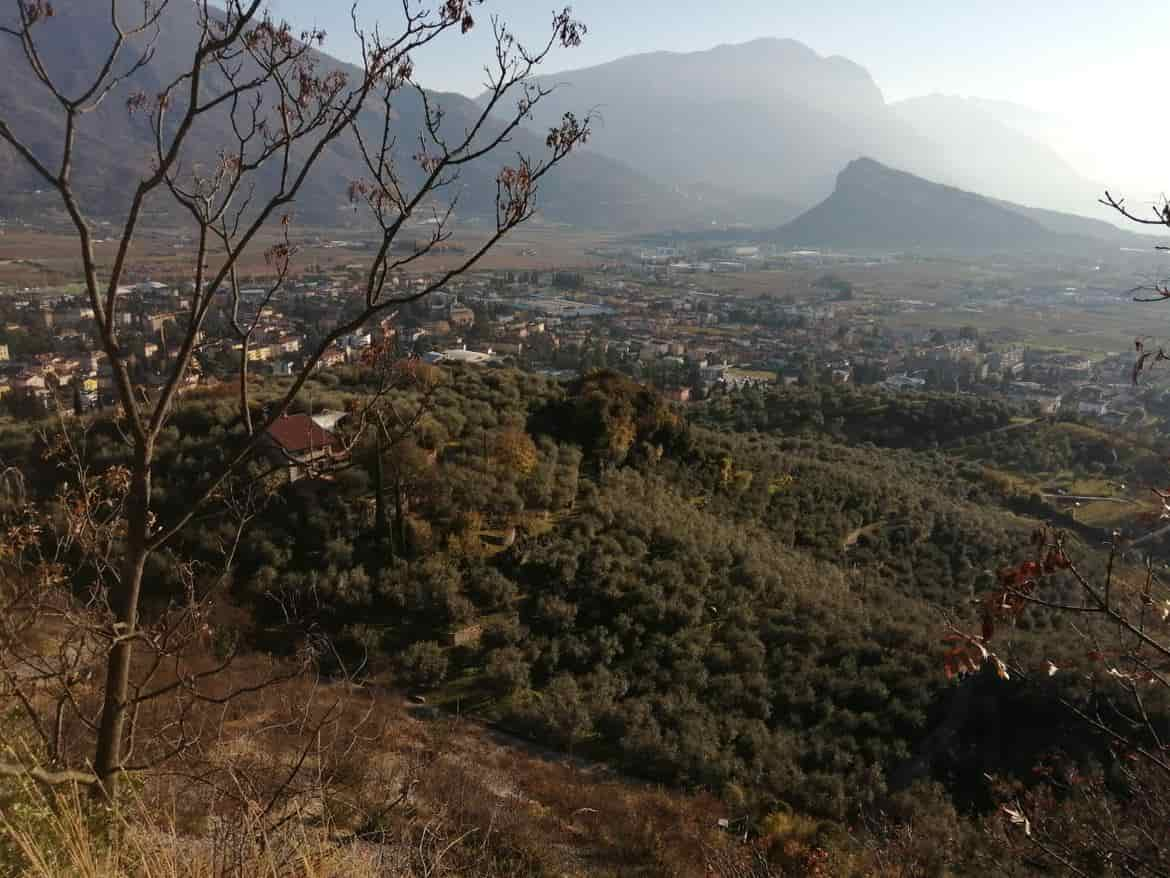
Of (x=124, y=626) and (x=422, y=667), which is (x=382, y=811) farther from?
Result: (x=422, y=667)

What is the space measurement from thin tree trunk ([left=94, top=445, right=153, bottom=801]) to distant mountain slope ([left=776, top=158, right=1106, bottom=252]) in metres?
103

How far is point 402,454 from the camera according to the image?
29.6 feet

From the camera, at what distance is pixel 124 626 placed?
6.45ft

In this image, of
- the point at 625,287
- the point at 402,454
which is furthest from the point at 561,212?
the point at 402,454

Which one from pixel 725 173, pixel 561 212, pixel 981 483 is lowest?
pixel 981 483

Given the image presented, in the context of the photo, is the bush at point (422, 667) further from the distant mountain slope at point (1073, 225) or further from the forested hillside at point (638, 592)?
the distant mountain slope at point (1073, 225)

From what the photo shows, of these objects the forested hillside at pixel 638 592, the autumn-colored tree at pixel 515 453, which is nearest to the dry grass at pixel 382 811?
the forested hillside at pixel 638 592

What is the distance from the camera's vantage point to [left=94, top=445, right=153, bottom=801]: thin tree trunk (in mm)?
2033

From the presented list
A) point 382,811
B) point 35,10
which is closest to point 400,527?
point 382,811

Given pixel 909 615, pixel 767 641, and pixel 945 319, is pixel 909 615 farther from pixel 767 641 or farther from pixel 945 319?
A: pixel 945 319

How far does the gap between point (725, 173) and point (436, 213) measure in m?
182

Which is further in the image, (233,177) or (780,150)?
(780,150)

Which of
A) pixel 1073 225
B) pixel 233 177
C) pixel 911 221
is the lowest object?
pixel 233 177

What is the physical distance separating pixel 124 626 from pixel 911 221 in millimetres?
111798
